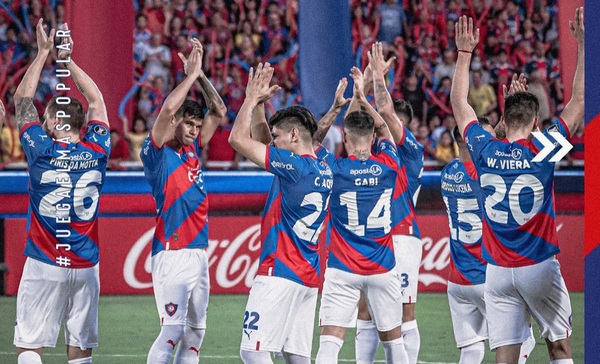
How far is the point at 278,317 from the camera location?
20.0 ft

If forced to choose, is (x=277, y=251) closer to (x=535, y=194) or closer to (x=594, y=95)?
(x=535, y=194)

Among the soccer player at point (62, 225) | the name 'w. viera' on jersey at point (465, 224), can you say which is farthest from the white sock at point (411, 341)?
the soccer player at point (62, 225)

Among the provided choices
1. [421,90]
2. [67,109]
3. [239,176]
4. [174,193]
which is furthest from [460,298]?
[421,90]

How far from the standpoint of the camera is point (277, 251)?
20.5 feet

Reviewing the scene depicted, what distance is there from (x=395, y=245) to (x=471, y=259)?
2.94ft

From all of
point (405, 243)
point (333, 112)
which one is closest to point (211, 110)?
point (333, 112)

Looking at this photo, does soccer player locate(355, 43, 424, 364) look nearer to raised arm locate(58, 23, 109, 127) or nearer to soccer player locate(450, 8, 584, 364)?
soccer player locate(450, 8, 584, 364)

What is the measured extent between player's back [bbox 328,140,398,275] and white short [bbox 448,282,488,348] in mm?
739

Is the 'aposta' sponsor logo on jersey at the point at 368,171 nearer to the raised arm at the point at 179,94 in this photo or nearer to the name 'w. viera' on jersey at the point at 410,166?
the name 'w. viera' on jersey at the point at 410,166

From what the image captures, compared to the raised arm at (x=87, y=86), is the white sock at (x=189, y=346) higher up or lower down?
lower down

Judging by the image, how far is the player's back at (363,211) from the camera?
23.1 feet

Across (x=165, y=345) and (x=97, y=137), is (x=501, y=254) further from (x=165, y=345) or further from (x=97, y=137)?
(x=97, y=137)

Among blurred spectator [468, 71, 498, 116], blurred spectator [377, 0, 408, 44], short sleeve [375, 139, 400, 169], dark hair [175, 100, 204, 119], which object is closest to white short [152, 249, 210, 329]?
dark hair [175, 100, 204, 119]

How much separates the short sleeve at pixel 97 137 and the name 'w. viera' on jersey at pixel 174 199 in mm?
411
